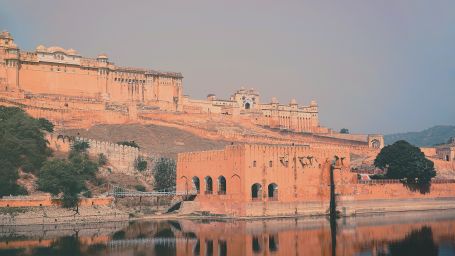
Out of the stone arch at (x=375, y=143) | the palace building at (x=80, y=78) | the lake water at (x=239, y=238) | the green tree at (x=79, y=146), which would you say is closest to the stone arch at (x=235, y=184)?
the lake water at (x=239, y=238)

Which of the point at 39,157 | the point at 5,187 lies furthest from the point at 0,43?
the point at 5,187

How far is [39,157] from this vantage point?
46.4 meters

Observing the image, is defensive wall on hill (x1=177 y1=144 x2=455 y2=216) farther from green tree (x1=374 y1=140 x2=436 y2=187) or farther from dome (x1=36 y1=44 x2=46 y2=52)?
dome (x1=36 y1=44 x2=46 y2=52)

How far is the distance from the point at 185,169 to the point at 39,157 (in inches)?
431

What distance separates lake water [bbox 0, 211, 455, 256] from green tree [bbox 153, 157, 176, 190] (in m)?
9.53

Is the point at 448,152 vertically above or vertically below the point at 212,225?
above

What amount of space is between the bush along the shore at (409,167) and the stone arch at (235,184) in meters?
16.2

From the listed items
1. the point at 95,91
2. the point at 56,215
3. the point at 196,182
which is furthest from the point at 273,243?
the point at 95,91

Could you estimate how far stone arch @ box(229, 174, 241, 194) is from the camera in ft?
133

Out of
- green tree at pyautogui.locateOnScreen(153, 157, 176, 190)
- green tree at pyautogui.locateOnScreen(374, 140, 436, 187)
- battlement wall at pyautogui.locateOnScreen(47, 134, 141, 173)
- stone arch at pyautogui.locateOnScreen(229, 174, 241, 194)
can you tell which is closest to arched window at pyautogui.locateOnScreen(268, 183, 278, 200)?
stone arch at pyautogui.locateOnScreen(229, 174, 241, 194)

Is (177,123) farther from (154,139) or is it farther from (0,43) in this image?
(0,43)

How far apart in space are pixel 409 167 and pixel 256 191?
1530 cm

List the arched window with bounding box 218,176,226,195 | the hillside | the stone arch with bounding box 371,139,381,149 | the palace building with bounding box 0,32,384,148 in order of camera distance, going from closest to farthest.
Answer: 1. the arched window with bounding box 218,176,226,195
2. the hillside
3. the palace building with bounding box 0,32,384,148
4. the stone arch with bounding box 371,139,381,149

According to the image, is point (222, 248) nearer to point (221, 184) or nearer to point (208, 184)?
point (221, 184)
